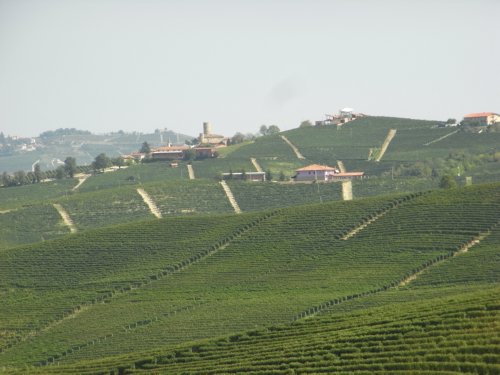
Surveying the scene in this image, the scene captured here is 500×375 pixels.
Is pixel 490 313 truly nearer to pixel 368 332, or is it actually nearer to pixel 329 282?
pixel 368 332

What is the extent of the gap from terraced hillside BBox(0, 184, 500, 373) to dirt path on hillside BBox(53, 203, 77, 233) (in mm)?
13761

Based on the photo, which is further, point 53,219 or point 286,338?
point 53,219

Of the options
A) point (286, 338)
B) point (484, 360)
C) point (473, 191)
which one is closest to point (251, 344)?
point (286, 338)

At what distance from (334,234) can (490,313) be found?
129ft

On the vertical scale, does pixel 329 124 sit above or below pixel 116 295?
above

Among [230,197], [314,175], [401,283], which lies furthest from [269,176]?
[401,283]

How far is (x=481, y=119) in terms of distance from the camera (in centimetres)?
14562

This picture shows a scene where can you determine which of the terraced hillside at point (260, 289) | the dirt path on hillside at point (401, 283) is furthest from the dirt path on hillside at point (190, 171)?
the dirt path on hillside at point (401, 283)

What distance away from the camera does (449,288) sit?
60.9m

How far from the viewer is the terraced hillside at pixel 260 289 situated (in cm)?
4331

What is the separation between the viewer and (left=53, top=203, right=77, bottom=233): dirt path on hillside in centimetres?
10006

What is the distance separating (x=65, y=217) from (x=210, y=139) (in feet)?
241

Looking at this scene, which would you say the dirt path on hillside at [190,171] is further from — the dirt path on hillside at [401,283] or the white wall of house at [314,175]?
the dirt path on hillside at [401,283]

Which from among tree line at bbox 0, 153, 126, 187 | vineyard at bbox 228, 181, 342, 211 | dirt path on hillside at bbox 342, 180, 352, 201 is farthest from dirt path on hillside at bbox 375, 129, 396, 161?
tree line at bbox 0, 153, 126, 187
